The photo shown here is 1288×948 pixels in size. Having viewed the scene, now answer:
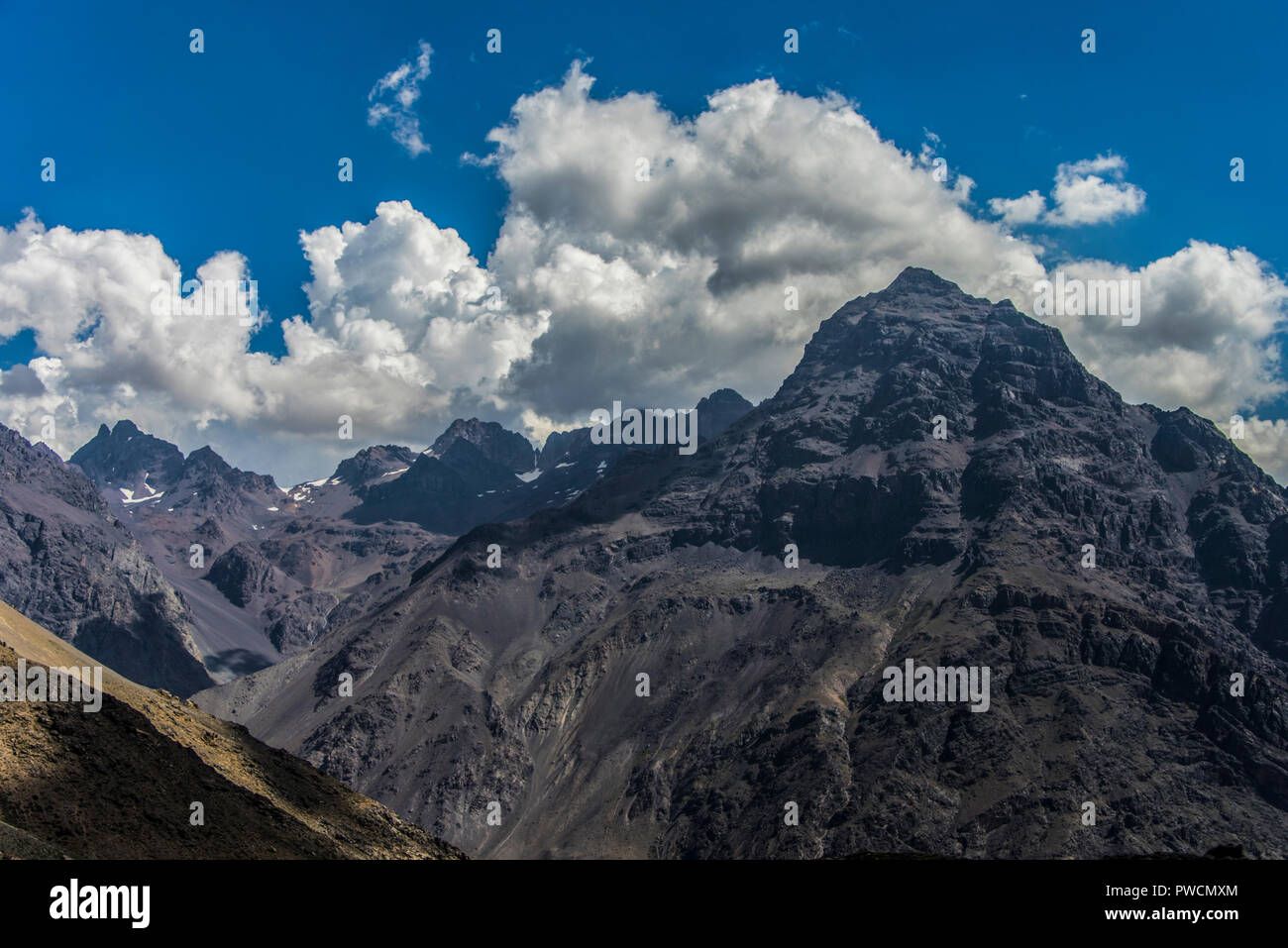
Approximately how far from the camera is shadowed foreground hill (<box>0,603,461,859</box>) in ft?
284

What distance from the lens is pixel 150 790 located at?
95188 millimetres

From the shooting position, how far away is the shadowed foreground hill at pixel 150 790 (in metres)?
86.5
